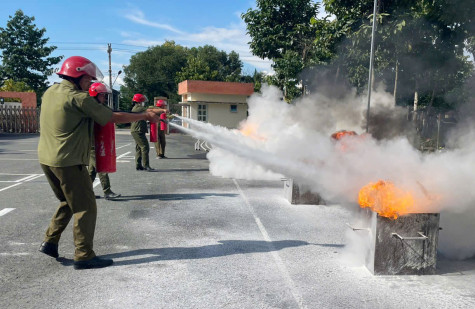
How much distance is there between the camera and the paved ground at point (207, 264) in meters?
3.22

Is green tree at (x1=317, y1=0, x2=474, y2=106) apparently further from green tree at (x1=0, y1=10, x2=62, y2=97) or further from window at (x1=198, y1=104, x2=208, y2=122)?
green tree at (x1=0, y1=10, x2=62, y2=97)

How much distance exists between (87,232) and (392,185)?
126 inches

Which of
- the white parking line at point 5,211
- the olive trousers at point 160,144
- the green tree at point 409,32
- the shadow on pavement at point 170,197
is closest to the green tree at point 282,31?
the green tree at point 409,32

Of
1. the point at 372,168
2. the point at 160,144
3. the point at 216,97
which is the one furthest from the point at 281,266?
the point at 216,97

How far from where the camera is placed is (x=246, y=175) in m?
9.41

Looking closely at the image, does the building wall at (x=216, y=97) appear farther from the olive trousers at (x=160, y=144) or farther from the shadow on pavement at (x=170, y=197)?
the shadow on pavement at (x=170, y=197)

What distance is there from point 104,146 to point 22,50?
40904mm

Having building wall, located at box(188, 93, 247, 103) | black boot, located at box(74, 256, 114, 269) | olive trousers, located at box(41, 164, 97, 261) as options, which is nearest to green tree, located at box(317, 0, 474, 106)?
olive trousers, located at box(41, 164, 97, 261)

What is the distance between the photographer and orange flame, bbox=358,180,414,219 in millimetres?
3684

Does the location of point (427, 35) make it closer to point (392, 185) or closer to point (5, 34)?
point (392, 185)

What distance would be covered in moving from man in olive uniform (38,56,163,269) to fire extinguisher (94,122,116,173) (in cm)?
28

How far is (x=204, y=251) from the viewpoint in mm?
4371

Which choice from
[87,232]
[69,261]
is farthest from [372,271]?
[69,261]

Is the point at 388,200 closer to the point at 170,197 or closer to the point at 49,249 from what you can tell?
the point at 49,249
